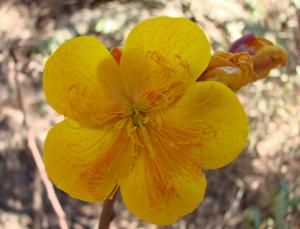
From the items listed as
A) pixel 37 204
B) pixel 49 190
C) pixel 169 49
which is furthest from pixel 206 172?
pixel 169 49

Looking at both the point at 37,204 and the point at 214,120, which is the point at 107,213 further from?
the point at 37,204

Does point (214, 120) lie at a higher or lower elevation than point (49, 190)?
higher

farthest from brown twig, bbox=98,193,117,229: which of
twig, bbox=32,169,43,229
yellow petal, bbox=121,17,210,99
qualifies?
twig, bbox=32,169,43,229

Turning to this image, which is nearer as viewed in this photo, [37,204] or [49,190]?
[49,190]

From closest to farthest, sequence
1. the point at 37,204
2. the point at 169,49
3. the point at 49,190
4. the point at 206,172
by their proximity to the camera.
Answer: the point at 169,49, the point at 49,190, the point at 37,204, the point at 206,172

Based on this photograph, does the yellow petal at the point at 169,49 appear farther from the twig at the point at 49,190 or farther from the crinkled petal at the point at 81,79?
the twig at the point at 49,190

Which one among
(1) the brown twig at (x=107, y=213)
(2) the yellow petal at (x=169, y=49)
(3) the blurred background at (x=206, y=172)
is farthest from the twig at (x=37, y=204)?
(2) the yellow petal at (x=169, y=49)
